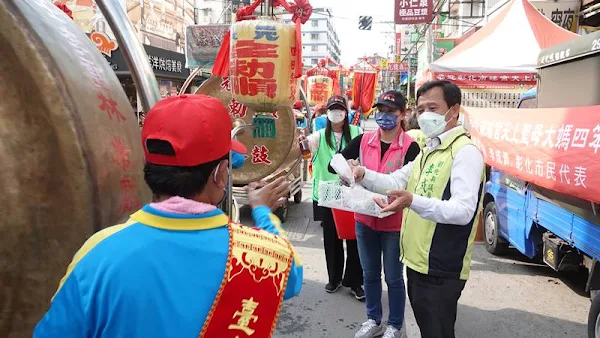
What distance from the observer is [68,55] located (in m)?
1.28

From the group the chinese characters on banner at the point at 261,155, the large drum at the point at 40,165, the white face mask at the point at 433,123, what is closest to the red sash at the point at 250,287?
the large drum at the point at 40,165

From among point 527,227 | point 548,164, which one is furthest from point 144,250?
point 527,227

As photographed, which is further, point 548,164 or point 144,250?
point 548,164

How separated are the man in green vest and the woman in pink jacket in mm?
653

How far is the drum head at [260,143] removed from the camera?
6633 millimetres

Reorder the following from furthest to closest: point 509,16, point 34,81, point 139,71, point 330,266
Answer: point 509,16, point 330,266, point 139,71, point 34,81

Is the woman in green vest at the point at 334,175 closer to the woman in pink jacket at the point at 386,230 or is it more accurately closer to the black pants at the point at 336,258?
the black pants at the point at 336,258

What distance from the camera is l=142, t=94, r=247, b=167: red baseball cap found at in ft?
3.26

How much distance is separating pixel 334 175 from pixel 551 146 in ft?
5.88

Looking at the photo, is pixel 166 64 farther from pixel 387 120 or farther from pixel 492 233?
pixel 387 120

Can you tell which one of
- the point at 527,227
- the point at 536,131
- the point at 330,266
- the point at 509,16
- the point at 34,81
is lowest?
the point at 330,266

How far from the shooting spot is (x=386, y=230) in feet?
10.5

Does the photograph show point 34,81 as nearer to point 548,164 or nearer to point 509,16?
point 548,164

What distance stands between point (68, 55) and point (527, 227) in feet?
14.2
